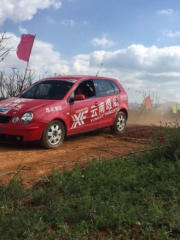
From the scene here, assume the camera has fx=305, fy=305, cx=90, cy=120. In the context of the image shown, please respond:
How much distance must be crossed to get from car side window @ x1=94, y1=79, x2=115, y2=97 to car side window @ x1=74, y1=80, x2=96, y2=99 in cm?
21

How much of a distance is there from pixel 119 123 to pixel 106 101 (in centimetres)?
99

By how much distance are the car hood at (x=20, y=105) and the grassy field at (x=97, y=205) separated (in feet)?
8.18

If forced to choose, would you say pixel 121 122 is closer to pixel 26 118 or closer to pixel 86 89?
pixel 86 89

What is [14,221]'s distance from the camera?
2.93m

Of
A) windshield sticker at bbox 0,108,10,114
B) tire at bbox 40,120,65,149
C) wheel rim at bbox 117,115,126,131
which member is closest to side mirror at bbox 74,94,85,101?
tire at bbox 40,120,65,149

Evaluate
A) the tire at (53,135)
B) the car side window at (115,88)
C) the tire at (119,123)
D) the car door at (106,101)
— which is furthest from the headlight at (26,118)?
the car side window at (115,88)

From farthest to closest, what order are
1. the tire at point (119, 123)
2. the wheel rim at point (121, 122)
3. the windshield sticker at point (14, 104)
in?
the wheel rim at point (121, 122), the tire at point (119, 123), the windshield sticker at point (14, 104)

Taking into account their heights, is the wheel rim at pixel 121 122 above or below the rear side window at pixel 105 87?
below

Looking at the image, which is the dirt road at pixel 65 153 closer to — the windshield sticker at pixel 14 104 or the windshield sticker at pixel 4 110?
the windshield sticker at pixel 4 110

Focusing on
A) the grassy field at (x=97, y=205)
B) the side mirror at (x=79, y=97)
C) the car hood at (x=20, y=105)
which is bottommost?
the grassy field at (x=97, y=205)

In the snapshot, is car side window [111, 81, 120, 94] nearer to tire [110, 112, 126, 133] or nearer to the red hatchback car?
the red hatchback car

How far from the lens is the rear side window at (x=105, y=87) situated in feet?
27.3

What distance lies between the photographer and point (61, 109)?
7.00 meters

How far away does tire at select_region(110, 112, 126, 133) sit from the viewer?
892 centimetres
